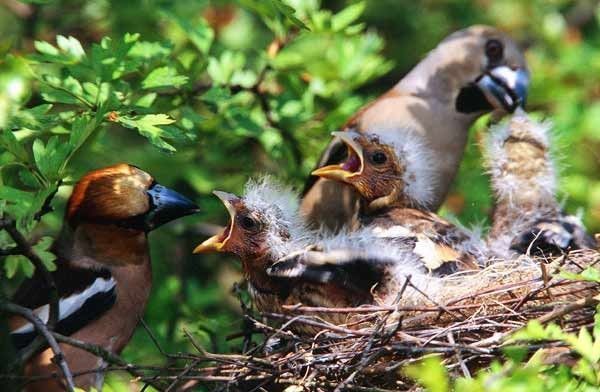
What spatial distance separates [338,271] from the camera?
15.8ft

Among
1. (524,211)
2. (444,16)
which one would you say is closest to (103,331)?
(524,211)

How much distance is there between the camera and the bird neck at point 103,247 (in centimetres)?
537

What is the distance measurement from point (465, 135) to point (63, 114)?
8.41ft

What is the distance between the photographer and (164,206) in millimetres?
5246

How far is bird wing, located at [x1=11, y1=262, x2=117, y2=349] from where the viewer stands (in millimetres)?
5051

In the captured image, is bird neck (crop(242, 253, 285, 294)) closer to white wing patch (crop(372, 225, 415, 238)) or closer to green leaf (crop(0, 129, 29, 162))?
white wing patch (crop(372, 225, 415, 238))

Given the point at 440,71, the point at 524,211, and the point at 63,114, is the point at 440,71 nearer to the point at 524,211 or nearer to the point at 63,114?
the point at 524,211

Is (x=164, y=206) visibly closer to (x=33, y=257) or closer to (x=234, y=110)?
(x=234, y=110)

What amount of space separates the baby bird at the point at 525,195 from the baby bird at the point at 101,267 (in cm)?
151

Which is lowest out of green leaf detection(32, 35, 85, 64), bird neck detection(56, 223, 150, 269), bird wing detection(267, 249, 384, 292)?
bird neck detection(56, 223, 150, 269)

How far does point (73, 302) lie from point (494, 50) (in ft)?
9.73

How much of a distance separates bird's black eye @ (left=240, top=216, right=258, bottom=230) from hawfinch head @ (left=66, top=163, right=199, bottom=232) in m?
0.24

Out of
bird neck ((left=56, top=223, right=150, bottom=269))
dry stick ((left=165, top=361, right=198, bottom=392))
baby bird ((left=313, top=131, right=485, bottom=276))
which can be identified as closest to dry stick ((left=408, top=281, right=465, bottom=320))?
baby bird ((left=313, top=131, right=485, bottom=276))

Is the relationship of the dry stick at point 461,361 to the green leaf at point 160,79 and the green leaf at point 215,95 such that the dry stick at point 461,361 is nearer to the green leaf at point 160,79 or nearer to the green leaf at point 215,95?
the green leaf at point 160,79
